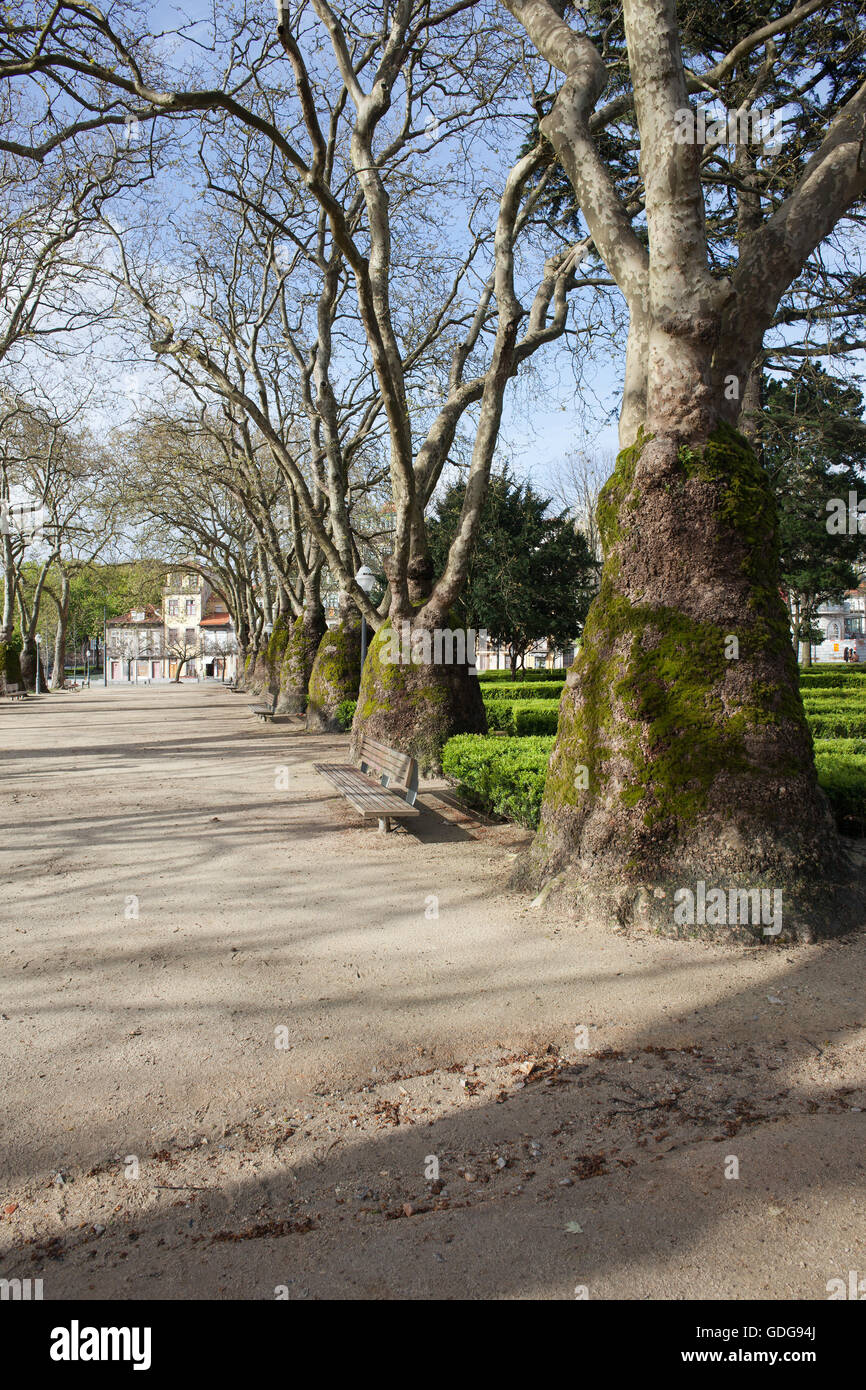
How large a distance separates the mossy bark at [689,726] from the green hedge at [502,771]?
4.88 feet

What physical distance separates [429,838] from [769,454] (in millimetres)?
11336

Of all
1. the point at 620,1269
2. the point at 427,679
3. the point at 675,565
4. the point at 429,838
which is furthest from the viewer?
the point at 427,679

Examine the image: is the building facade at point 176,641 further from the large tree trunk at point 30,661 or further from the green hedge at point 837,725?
the green hedge at point 837,725

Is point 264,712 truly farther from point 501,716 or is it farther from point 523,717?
point 523,717

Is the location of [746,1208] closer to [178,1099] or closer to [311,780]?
[178,1099]

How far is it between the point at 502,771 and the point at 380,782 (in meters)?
1.93

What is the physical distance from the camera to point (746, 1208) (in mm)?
2740

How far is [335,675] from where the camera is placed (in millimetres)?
19266

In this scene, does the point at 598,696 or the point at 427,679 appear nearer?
the point at 598,696

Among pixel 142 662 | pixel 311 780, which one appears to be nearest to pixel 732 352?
pixel 311 780

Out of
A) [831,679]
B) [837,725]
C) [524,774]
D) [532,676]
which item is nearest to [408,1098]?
[524,774]

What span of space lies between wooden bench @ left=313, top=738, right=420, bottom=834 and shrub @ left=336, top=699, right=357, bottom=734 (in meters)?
6.68

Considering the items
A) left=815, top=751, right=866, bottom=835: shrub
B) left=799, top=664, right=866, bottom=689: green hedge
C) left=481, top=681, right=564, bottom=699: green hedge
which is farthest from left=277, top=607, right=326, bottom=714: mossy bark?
left=815, top=751, right=866, bottom=835: shrub

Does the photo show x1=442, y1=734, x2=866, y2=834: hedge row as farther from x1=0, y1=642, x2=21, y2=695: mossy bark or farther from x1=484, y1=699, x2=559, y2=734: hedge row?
x1=0, y1=642, x2=21, y2=695: mossy bark
